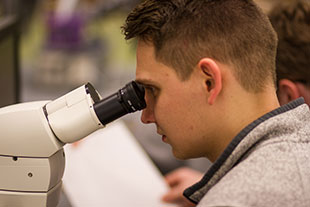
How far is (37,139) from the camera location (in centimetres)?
100

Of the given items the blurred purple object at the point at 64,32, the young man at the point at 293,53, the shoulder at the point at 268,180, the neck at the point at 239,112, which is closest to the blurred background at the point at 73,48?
the blurred purple object at the point at 64,32

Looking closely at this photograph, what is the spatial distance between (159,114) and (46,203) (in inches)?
13.2

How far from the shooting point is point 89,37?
374 centimetres

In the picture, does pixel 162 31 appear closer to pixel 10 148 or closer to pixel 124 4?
pixel 10 148

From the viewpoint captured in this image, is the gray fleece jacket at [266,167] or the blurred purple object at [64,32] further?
the blurred purple object at [64,32]

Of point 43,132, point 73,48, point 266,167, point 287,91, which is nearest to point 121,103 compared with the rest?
point 43,132

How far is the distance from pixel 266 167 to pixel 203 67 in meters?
0.26

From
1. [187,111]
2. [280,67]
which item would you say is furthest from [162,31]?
[280,67]

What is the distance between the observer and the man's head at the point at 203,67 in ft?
3.27

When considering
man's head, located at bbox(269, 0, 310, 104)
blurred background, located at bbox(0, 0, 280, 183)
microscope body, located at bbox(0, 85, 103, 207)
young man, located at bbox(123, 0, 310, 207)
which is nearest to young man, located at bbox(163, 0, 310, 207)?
man's head, located at bbox(269, 0, 310, 104)

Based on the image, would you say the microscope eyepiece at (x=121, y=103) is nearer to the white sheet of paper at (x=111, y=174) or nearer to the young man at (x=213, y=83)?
the young man at (x=213, y=83)

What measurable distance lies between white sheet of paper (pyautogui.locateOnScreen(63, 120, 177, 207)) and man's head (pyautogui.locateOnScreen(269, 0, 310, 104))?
58cm

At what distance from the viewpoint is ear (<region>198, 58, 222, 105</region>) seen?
965 millimetres

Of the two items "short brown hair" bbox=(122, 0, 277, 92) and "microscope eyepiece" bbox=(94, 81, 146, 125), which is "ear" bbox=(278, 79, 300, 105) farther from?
"microscope eyepiece" bbox=(94, 81, 146, 125)
